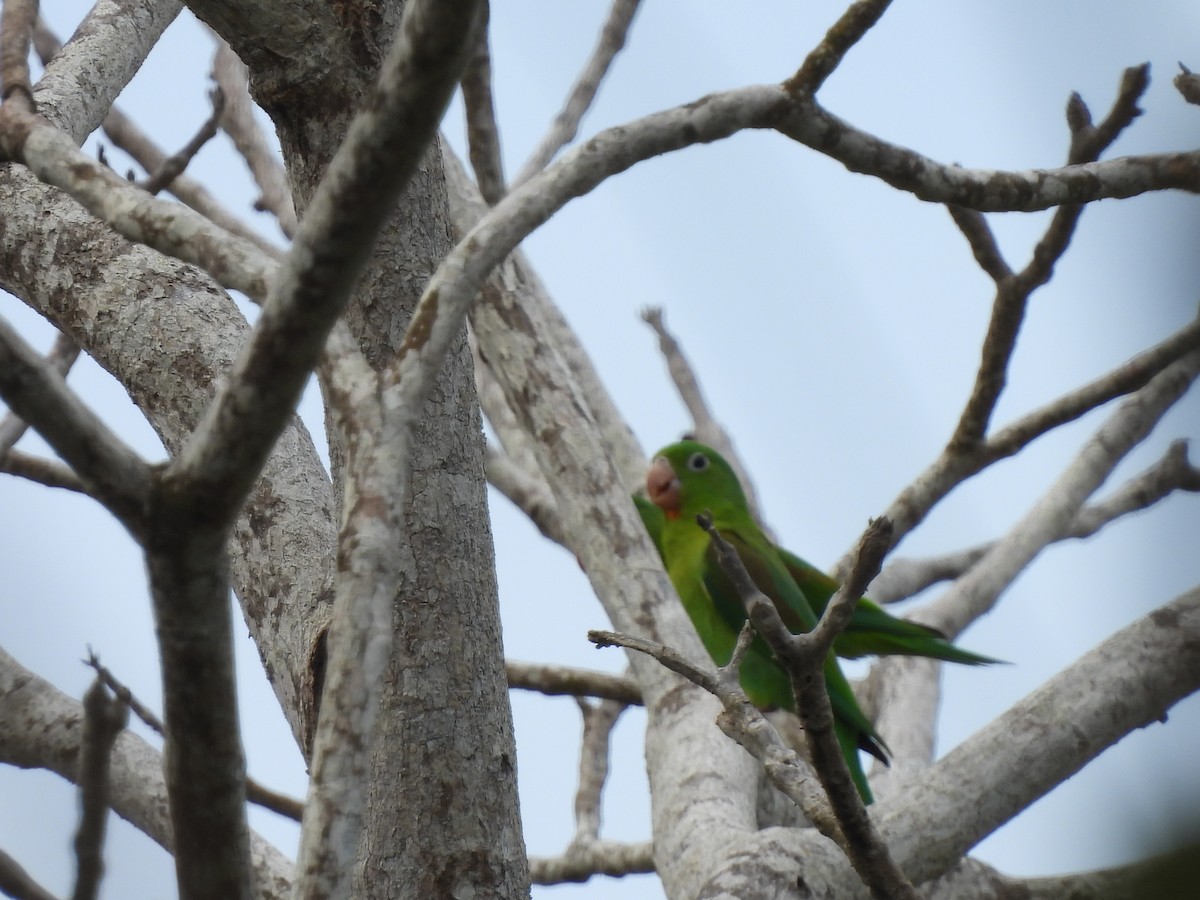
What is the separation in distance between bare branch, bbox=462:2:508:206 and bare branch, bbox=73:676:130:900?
2.67 m

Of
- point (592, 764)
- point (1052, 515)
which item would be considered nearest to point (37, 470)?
point (592, 764)

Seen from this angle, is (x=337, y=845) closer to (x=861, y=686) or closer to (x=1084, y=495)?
(x=1084, y=495)

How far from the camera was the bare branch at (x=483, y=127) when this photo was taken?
10.4 ft

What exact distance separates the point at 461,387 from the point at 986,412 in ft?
5.71

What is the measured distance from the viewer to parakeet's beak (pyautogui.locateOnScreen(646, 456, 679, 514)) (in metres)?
3.88

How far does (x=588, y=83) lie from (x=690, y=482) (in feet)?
4.24

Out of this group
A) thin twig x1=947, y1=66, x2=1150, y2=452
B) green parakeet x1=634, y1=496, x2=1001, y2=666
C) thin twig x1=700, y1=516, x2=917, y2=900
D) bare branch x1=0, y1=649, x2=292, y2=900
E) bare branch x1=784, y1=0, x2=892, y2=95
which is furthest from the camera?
green parakeet x1=634, y1=496, x2=1001, y2=666

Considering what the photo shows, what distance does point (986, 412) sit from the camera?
9.47ft

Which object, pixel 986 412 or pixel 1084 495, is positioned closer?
pixel 986 412

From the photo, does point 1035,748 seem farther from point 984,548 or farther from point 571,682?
point 984,548

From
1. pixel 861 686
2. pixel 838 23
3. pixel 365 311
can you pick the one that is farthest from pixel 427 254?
pixel 861 686

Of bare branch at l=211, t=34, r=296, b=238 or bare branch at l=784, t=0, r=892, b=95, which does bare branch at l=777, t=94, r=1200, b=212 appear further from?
bare branch at l=211, t=34, r=296, b=238

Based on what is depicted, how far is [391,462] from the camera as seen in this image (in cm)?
99

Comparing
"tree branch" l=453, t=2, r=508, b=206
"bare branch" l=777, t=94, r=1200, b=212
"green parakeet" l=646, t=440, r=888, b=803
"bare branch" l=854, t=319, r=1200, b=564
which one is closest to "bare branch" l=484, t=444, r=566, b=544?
"green parakeet" l=646, t=440, r=888, b=803
